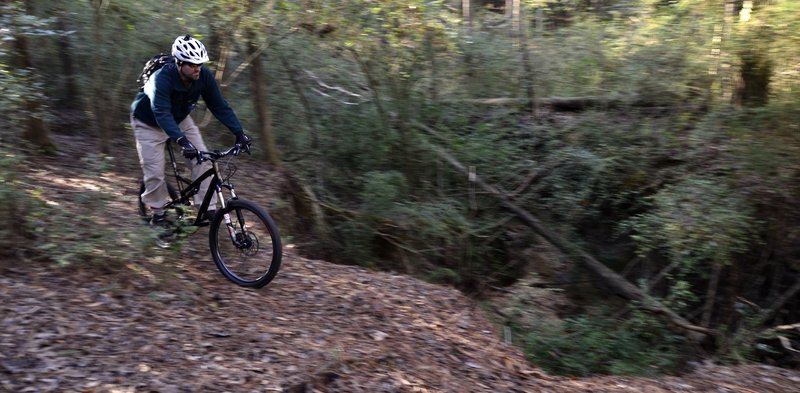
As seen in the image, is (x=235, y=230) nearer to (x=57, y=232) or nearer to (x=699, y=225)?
(x=57, y=232)

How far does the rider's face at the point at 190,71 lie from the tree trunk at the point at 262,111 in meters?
3.79

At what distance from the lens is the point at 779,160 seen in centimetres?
821

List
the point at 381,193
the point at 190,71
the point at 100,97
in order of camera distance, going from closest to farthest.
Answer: the point at 190,71
the point at 100,97
the point at 381,193

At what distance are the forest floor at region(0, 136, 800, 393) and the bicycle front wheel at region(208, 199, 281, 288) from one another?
178 mm

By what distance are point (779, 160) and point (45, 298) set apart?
26.4ft

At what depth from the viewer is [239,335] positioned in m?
5.23

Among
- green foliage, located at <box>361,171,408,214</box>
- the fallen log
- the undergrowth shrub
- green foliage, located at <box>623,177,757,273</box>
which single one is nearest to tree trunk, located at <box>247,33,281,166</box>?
green foliage, located at <box>361,171,408,214</box>

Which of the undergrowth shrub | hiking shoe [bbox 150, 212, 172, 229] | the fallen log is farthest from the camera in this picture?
the fallen log

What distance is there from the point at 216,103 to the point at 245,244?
139cm

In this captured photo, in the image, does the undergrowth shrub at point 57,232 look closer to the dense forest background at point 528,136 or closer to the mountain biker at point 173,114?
the mountain biker at point 173,114

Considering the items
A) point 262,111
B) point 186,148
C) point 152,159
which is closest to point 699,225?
point 186,148

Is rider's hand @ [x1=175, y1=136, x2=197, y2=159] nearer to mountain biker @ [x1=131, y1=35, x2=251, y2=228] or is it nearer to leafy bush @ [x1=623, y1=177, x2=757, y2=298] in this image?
mountain biker @ [x1=131, y1=35, x2=251, y2=228]

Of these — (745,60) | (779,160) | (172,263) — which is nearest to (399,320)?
(172,263)

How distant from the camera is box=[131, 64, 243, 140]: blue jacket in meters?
5.82
